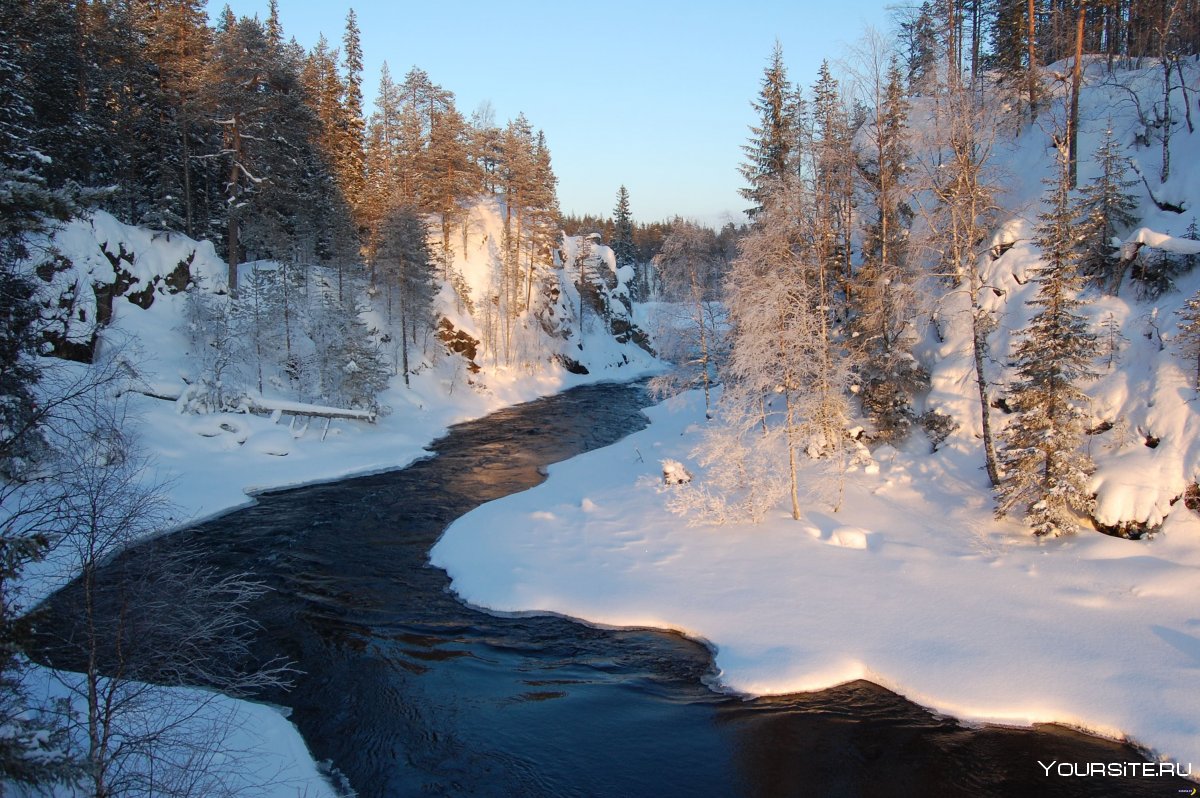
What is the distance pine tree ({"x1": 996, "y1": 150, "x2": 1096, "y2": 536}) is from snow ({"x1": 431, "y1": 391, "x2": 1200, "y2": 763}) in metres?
1.01

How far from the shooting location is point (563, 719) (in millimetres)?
10297

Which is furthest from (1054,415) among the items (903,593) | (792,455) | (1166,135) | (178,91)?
(178,91)

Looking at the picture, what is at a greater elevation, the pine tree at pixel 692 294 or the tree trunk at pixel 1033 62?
the tree trunk at pixel 1033 62

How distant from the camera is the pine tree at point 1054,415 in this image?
1363 cm

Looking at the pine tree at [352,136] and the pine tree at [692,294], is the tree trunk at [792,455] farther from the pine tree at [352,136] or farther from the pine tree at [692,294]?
the pine tree at [352,136]

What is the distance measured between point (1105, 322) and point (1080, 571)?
7.34 meters

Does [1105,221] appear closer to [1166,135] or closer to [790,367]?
[1166,135]

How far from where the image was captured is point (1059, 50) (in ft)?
114

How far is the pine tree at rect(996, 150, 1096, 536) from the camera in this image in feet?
44.7

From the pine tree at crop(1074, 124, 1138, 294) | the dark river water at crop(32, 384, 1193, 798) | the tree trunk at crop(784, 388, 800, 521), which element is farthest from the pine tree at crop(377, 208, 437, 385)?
the pine tree at crop(1074, 124, 1138, 294)

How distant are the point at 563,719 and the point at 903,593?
26.2ft

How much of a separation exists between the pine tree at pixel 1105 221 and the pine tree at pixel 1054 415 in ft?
12.1

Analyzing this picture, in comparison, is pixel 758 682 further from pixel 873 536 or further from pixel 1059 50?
pixel 1059 50

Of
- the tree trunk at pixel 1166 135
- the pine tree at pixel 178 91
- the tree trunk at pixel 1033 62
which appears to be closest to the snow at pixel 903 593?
the tree trunk at pixel 1166 135
